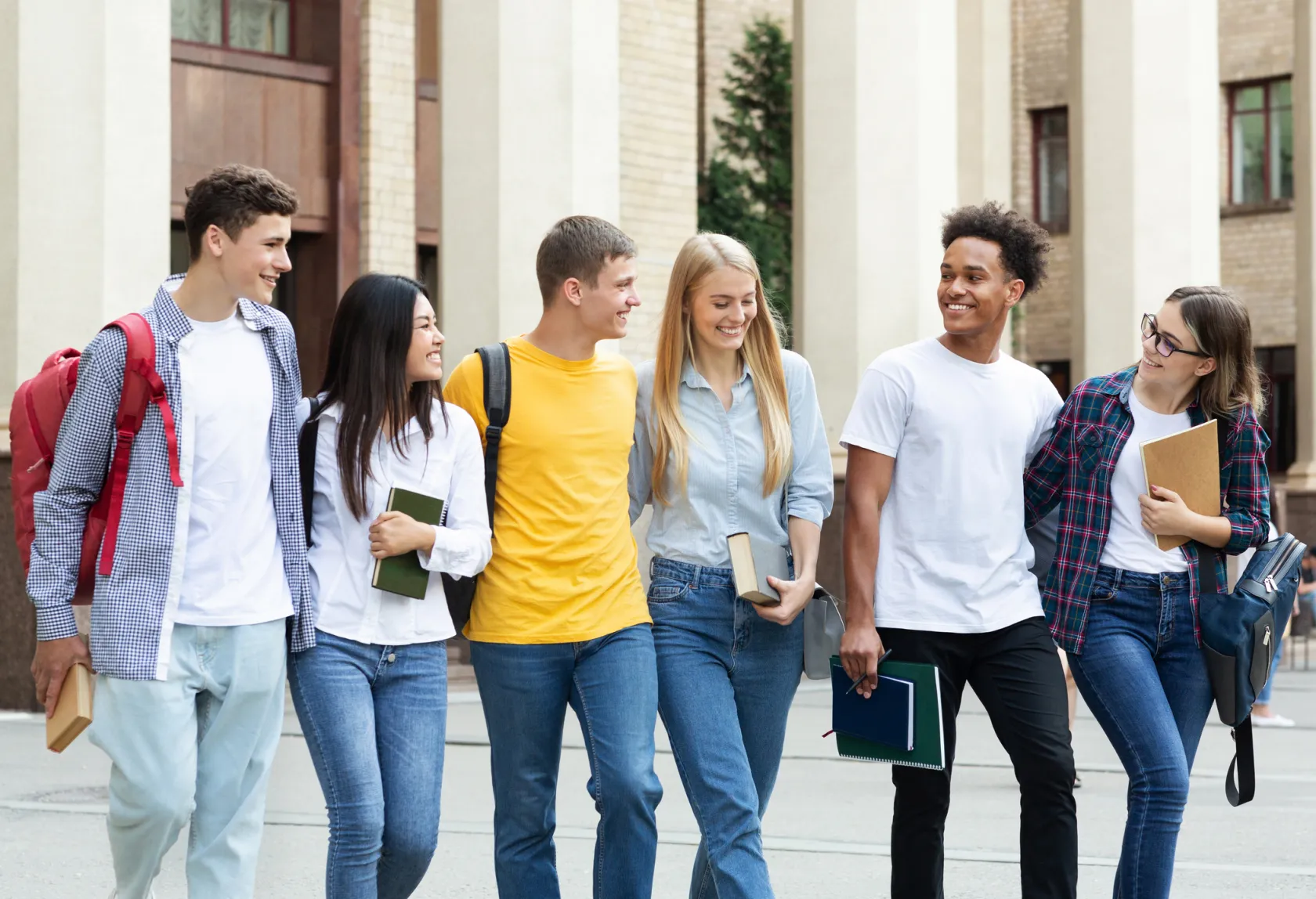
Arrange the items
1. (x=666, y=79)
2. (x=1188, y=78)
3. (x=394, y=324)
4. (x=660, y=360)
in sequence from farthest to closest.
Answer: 1. (x=666, y=79)
2. (x=1188, y=78)
3. (x=660, y=360)
4. (x=394, y=324)

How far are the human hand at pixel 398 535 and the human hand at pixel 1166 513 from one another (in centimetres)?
206

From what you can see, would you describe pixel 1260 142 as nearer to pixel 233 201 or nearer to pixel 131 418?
pixel 233 201

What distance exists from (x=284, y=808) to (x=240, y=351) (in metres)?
4.25

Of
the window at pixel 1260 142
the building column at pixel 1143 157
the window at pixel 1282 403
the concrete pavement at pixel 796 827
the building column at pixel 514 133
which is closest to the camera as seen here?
the concrete pavement at pixel 796 827

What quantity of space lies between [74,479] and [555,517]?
1188mm

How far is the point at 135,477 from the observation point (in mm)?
4570

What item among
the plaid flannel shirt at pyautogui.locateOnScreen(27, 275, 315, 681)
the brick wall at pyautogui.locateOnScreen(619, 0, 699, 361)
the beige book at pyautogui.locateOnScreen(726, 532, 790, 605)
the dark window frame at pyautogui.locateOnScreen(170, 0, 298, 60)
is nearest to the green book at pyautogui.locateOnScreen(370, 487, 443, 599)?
the plaid flannel shirt at pyautogui.locateOnScreen(27, 275, 315, 681)

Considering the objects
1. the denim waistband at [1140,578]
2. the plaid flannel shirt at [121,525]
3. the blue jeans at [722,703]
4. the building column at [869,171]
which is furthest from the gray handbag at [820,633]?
the building column at [869,171]

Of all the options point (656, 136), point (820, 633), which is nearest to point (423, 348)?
point (820, 633)

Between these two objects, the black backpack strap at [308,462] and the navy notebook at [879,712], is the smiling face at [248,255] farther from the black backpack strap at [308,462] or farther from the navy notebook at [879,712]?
the navy notebook at [879,712]

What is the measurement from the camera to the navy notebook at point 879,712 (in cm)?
535

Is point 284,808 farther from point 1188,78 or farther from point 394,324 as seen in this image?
point 1188,78

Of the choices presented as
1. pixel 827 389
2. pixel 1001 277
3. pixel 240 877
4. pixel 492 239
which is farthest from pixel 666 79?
pixel 240 877

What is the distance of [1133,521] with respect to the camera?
18.5ft
